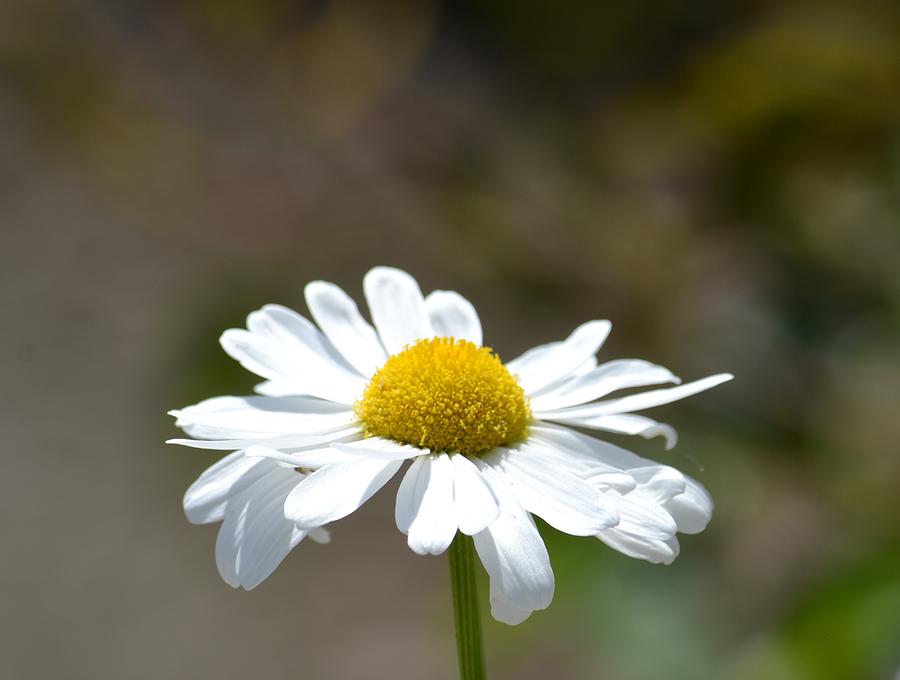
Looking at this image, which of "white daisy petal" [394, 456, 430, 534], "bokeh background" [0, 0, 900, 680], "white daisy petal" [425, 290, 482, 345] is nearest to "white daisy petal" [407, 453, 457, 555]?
"white daisy petal" [394, 456, 430, 534]

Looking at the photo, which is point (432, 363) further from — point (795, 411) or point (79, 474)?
point (79, 474)

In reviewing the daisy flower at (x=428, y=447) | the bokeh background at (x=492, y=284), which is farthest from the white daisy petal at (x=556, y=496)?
the bokeh background at (x=492, y=284)

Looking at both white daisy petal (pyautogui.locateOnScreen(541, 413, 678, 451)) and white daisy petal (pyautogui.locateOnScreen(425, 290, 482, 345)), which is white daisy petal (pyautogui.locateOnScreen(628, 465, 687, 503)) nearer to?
white daisy petal (pyautogui.locateOnScreen(541, 413, 678, 451))

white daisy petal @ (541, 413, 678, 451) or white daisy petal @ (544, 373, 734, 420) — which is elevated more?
white daisy petal @ (544, 373, 734, 420)

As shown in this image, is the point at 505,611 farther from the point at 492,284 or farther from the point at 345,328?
the point at 492,284

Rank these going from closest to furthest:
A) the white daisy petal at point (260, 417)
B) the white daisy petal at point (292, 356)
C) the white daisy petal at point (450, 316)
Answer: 1. the white daisy petal at point (260, 417)
2. the white daisy petal at point (292, 356)
3. the white daisy petal at point (450, 316)

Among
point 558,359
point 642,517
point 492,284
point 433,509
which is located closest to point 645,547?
point 642,517

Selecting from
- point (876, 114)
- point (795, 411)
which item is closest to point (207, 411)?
point (795, 411)

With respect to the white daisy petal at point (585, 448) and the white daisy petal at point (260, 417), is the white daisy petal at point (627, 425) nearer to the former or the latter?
the white daisy petal at point (585, 448)
